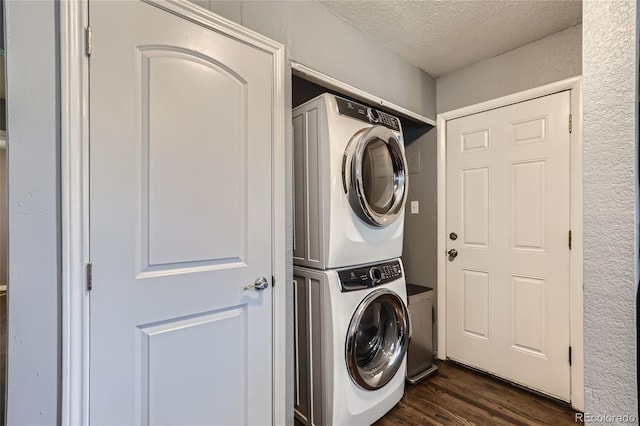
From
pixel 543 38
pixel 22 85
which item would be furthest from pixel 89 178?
pixel 543 38

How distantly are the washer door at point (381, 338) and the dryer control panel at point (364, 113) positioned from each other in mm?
999

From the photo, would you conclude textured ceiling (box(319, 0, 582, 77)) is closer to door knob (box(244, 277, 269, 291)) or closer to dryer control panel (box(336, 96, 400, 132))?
dryer control panel (box(336, 96, 400, 132))

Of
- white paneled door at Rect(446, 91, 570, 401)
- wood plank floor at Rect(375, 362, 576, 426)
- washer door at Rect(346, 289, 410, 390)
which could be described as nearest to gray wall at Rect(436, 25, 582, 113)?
white paneled door at Rect(446, 91, 570, 401)

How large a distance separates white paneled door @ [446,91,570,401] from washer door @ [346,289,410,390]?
85cm

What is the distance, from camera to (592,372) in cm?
71

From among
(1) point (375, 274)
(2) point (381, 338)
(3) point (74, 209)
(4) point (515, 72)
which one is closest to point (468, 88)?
(4) point (515, 72)

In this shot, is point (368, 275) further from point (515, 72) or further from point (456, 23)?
point (515, 72)

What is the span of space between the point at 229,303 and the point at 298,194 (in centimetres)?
72

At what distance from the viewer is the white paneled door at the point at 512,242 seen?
1993 millimetres

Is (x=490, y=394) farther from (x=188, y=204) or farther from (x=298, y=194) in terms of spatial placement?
(x=188, y=204)

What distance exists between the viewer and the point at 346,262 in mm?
1650

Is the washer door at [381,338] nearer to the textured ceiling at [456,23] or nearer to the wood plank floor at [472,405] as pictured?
the wood plank floor at [472,405]

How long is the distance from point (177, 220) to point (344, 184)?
82 cm

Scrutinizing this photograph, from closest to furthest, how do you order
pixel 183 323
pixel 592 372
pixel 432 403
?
pixel 592 372 < pixel 183 323 < pixel 432 403
